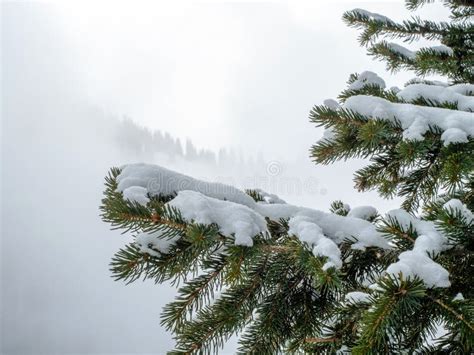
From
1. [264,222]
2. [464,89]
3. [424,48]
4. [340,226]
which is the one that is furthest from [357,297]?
[424,48]

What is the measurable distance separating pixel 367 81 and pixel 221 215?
2091 mm

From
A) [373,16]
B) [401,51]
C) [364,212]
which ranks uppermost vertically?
[373,16]

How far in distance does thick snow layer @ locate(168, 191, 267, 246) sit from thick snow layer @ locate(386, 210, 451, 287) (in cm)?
52

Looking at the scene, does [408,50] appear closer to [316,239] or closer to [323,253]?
[316,239]

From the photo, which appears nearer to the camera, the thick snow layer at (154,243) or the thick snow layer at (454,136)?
the thick snow layer at (154,243)

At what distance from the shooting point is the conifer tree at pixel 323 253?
128cm

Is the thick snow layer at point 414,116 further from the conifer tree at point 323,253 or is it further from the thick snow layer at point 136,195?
the thick snow layer at point 136,195

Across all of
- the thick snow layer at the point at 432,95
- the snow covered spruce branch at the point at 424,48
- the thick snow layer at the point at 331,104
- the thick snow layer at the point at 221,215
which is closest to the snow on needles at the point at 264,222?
the thick snow layer at the point at 221,215

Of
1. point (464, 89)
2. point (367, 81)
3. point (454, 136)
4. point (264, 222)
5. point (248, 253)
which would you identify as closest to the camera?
point (248, 253)

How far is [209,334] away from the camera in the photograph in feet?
5.28

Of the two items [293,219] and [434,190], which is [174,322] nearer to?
[293,219]

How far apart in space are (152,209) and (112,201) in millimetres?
155

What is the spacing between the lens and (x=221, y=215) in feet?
4.61

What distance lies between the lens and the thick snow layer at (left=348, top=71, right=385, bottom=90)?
2832 millimetres
